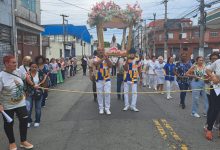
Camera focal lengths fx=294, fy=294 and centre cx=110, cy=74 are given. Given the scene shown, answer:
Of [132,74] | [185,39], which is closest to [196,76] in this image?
[132,74]

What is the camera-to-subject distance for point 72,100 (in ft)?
38.6

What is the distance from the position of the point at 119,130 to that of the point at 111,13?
489 centimetres

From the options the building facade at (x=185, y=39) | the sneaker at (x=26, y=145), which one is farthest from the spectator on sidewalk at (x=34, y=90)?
the building facade at (x=185, y=39)

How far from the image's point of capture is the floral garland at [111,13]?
1025cm

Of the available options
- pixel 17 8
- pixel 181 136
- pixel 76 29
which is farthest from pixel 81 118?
pixel 76 29

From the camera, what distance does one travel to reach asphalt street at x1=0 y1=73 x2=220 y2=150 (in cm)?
577

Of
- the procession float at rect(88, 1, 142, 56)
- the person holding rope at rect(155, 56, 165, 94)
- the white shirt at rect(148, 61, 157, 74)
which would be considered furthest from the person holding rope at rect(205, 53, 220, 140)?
the white shirt at rect(148, 61, 157, 74)

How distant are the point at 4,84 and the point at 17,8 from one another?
1462cm

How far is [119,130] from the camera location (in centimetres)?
682

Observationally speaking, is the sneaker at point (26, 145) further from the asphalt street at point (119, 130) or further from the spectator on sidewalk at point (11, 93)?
the asphalt street at point (119, 130)

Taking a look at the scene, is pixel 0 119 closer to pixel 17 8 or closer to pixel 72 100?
pixel 72 100

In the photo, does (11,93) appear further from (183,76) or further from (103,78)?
(183,76)

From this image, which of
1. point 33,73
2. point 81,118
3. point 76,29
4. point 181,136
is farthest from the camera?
point 76,29

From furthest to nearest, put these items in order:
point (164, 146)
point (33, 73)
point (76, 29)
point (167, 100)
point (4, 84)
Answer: point (76, 29)
point (167, 100)
point (33, 73)
point (164, 146)
point (4, 84)
